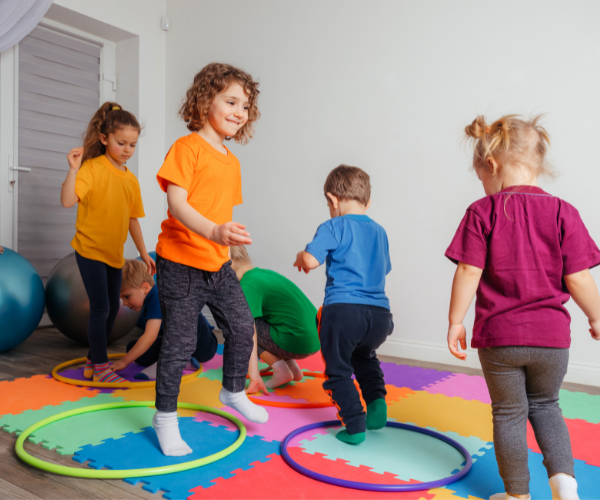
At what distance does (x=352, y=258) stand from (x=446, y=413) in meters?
0.78

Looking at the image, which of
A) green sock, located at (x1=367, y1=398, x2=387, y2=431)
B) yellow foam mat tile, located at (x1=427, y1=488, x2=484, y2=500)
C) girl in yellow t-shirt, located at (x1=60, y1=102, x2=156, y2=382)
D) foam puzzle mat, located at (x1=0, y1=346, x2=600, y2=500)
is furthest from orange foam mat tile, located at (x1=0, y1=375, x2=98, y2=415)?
yellow foam mat tile, located at (x1=427, y1=488, x2=484, y2=500)

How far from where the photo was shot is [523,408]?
1299mm

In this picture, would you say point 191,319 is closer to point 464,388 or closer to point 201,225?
point 201,225

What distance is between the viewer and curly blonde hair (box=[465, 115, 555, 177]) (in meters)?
1.36

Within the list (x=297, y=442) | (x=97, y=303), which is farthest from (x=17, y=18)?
(x=297, y=442)

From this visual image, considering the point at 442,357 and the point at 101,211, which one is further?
the point at 442,357

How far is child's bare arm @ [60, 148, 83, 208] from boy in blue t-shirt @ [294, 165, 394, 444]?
1.30 metres

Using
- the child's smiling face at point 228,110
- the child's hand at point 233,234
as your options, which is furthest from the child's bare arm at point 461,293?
the child's smiling face at point 228,110

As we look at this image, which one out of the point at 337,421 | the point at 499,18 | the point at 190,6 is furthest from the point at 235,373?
the point at 190,6

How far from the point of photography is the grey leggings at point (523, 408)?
1.28 m

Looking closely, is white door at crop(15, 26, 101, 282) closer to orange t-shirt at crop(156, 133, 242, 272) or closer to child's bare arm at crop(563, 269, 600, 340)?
orange t-shirt at crop(156, 133, 242, 272)

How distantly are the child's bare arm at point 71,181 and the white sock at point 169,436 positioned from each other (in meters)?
1.28

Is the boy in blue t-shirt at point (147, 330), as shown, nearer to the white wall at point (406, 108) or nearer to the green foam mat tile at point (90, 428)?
the green foam mat tile at point (90, 428)

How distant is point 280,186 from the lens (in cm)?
378
